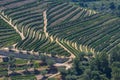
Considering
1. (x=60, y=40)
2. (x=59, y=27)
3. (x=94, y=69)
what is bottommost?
(x=94, y=69)

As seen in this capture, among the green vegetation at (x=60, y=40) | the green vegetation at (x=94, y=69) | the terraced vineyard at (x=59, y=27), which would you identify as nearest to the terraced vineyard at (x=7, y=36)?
the green vegetation at (x=60, y=40)

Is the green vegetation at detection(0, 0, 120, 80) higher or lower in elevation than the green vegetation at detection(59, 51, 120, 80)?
higher

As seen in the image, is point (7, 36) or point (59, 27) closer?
point (7, 36)

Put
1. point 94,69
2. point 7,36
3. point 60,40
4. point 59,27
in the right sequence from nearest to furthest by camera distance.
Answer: point 94,69
point 7,36
point 60,40
point 59,27

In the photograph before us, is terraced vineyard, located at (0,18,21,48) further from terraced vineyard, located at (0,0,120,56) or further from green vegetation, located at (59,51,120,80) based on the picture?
green vegetation, located at (59,51,120,80)

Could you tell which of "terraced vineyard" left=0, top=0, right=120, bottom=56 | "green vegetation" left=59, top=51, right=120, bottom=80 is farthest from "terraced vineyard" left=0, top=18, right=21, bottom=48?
"green vegetation" left=59, top=51, right=120, bottom=80

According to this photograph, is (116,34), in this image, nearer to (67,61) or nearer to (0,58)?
(67,61)

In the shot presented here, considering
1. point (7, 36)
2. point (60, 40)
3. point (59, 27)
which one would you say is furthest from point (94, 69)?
point (7, 36)

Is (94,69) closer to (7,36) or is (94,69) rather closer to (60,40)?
(60,40)
